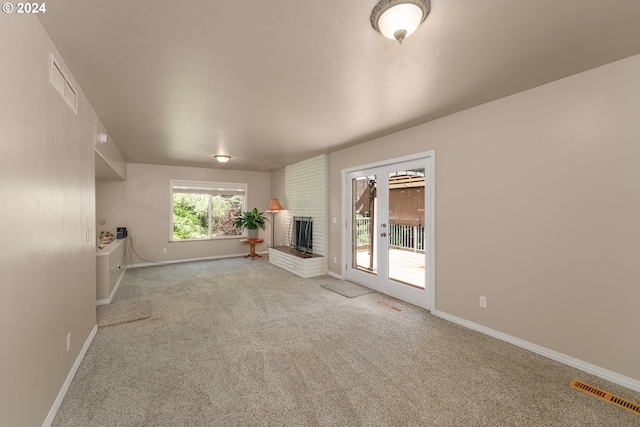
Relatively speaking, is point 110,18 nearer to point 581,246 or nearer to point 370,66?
point 370,66

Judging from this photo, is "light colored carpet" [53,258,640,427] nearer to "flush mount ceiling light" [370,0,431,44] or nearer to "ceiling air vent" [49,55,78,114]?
"ceiling air vent" [49,55,78,114]

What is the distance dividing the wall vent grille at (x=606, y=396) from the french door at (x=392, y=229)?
1573 mm

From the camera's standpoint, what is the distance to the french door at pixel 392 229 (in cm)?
365

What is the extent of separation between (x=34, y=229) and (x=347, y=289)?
3.75 meters

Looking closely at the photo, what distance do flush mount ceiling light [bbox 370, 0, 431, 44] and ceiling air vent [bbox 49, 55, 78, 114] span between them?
2113 mm

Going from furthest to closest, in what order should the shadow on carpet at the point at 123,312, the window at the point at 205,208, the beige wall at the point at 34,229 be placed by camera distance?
1. the window at the point at 205,208
2. the shadow on carpet at the point at 123,312
3. the beige wall at the point at 34,229

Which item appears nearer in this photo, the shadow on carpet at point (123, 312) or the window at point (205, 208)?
the shadow on carpet at point (123, 312)

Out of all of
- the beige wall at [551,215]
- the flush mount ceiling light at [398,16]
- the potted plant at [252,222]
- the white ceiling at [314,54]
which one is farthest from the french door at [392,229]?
the potted plant at [252,222]

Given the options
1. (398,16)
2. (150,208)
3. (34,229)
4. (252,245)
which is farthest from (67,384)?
(252,245)

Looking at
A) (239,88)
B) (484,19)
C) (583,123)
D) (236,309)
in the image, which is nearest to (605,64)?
(583,123)

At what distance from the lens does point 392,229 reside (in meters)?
4.15

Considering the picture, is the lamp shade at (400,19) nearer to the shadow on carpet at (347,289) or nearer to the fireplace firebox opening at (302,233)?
the shadow on carpet at (347,289)

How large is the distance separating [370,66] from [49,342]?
2.93 meters

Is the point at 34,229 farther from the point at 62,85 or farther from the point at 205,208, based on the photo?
the point at 205,208
